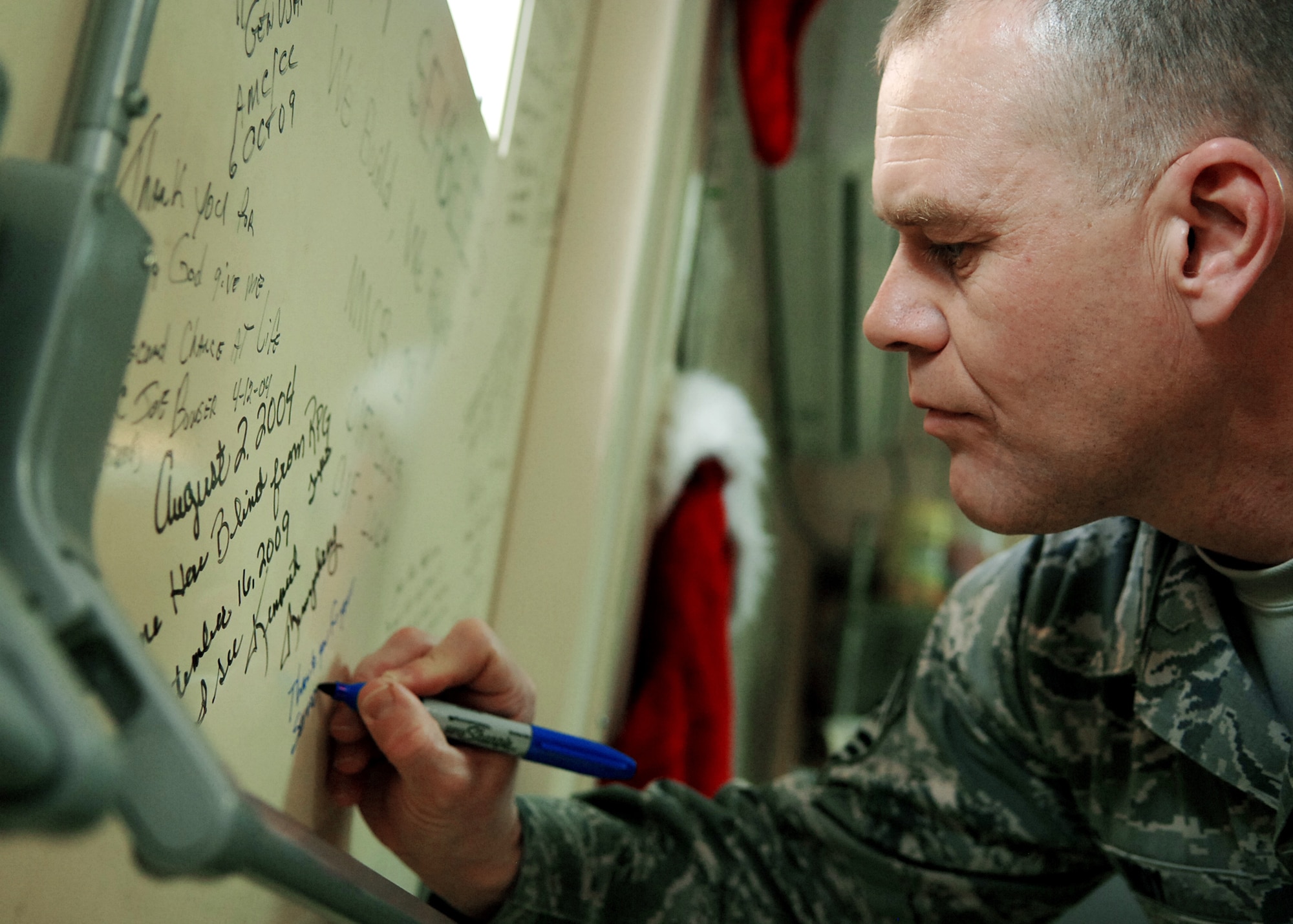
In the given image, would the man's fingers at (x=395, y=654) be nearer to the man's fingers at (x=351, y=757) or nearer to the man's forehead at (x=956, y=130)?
the man's fingers at (x=351, y=757)

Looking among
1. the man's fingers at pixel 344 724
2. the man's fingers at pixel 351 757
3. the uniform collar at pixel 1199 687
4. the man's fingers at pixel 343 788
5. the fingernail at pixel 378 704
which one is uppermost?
the uniform collar at pixel 1199 687

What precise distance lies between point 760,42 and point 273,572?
4.31 ft

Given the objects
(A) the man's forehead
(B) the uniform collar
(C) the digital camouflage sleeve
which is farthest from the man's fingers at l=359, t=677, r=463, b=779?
(B) the uniform collar

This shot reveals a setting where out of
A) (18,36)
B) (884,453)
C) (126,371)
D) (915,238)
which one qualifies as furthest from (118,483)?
(884,453)

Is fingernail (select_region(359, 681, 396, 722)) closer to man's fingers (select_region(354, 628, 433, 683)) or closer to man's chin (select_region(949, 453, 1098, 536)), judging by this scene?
man's fingers (select_region(354, 628, 433, 683))

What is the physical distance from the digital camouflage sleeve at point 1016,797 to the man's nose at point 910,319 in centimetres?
30

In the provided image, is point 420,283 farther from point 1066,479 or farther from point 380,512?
point 1066,479

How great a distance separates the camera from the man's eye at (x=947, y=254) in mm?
664

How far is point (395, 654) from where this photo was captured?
2.02 feet

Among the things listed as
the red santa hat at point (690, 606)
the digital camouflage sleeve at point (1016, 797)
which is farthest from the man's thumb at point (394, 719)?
the red santa hat at point (690, 606)

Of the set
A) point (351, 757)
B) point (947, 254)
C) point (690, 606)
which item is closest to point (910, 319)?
point (947, 254)

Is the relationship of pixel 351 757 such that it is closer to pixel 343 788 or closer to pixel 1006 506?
pixel 343 788

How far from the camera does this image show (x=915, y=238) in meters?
0.68

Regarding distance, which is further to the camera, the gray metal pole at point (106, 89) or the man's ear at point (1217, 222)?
the man's ear at point (1217, 222)
